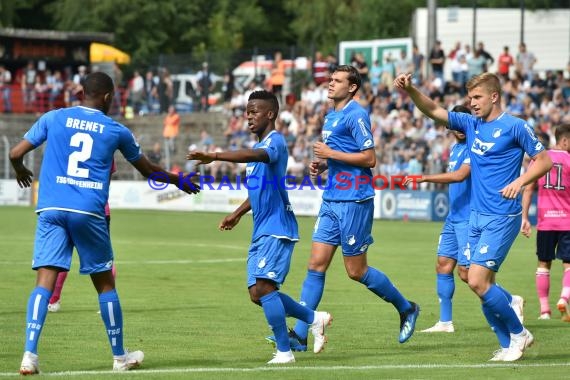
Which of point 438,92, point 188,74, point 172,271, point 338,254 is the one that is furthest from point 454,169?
point 188,74

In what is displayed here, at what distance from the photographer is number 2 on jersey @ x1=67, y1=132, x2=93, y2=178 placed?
935cm

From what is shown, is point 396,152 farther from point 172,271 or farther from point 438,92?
point 172,271

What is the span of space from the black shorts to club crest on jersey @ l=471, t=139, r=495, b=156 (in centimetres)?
403

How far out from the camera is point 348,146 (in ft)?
36.6

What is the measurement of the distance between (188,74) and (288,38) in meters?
41.3

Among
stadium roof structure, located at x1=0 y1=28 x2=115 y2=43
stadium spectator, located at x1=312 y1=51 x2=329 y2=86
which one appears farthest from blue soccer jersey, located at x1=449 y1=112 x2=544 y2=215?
stadium roof structure, located at x1=0 y1=28 x2=115 y2=43

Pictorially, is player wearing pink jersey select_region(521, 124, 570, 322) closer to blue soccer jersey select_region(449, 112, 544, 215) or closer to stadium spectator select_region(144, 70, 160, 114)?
blue soccer jersey select_region(449, 112, 544, 215)

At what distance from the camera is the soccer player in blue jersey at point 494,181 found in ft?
33.5

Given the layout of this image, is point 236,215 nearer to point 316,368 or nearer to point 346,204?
point 346,204

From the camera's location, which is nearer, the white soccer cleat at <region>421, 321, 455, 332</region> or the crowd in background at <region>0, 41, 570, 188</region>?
the white soccer cleat at <region>421, 321, 455, 332</region>

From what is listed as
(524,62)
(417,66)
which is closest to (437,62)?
(417,66)

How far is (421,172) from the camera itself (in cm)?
3516

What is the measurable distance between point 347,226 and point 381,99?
27.7m

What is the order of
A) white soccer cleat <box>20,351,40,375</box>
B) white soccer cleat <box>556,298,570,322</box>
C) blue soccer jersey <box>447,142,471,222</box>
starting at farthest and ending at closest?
white soccer cleat <box>556,298,570,322</box>
blue soccer jersey <box>447,142,471,222</box>
white soccer cleat <box>20,351,40,375</box>
